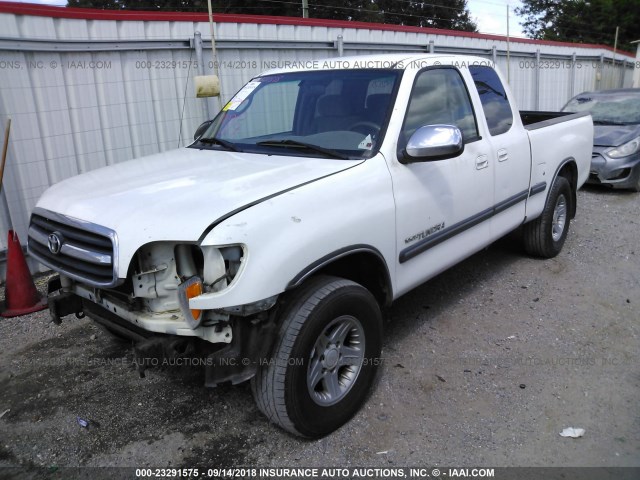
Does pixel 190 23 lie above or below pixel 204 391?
above

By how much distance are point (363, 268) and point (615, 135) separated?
7.31 metres

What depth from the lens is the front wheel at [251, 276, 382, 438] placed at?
2.62 meters

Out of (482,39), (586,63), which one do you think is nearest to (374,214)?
(482,39)

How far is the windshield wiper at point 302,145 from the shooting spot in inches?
127

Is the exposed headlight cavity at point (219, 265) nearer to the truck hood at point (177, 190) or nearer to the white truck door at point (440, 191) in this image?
the truck hood at point (177, 190)

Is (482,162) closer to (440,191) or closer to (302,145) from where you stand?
(440,191)

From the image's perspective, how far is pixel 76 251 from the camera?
106 inches

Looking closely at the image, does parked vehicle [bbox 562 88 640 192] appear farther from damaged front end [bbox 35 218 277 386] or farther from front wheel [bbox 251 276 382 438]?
damaged front end [bbox 35 218 277 386]

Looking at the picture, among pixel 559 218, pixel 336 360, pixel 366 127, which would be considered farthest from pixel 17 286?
pixel 559 218

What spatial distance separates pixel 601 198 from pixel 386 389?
6.53 metres

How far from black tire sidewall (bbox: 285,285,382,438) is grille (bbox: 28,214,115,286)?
96 centimetres

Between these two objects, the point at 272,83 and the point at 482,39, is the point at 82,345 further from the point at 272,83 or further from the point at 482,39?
the point at 482,39

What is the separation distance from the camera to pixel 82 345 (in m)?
4.18

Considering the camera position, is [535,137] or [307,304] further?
[535,137]
